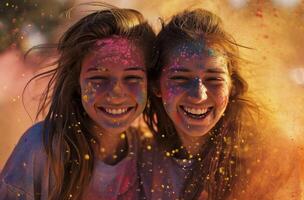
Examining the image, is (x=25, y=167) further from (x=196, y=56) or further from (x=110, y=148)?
(x=196, y=56)

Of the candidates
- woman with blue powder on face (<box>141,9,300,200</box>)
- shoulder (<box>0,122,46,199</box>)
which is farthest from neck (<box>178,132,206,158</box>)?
shoulder (<box>0,122,46,199</box>)

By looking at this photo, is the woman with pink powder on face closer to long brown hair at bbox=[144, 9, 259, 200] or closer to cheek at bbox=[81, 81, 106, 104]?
cheek at bbox=[81, 81, 106, 104]

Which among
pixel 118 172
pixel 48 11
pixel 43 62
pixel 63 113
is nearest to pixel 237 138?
pixel 118 172

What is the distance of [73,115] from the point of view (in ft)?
8.89

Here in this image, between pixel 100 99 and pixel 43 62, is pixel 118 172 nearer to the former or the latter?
pixel 100 99

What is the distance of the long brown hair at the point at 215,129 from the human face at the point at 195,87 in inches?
3.5

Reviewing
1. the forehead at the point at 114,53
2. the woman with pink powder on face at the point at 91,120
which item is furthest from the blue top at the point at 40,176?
the forehead at the point at 114,53

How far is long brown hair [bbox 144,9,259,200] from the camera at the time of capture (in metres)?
2.67

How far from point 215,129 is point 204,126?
21 cm

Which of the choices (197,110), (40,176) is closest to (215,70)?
(197,110)

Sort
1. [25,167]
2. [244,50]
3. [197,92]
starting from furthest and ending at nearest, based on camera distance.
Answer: [244,50], [25,167], [197,92]

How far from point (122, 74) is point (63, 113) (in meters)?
0.36

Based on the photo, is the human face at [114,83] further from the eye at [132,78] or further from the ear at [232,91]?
the ear at [232,91]

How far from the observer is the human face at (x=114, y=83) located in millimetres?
2533
